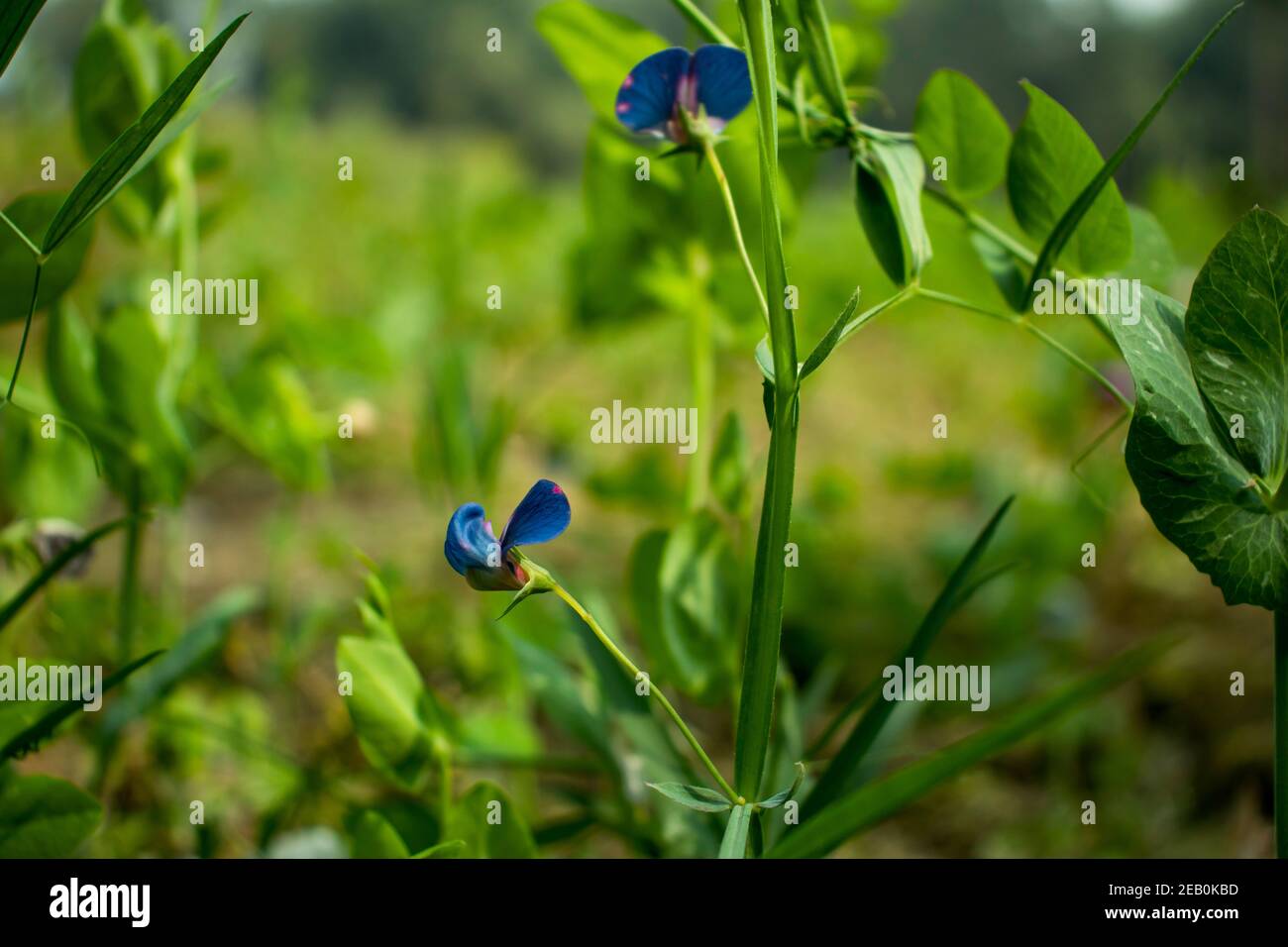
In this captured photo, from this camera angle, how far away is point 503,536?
0.33 m

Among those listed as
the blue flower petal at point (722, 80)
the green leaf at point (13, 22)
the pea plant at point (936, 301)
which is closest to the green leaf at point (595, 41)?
the pea plant at point (936, 301)

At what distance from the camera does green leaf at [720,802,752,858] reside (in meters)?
0.30

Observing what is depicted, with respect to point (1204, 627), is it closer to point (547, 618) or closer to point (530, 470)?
point (547, 618)

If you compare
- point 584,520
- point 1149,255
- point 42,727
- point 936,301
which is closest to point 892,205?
point 936,301

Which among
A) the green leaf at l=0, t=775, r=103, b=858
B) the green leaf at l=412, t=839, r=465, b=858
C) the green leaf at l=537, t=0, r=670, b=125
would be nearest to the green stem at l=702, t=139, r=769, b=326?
the green leaf at l=537, t=0, r=670, b=125

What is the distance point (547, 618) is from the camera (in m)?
0.70

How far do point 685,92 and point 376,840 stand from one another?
1.04 feet

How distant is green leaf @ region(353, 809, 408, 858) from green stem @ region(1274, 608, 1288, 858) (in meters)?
0.33

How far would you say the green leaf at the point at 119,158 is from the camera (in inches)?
11.8

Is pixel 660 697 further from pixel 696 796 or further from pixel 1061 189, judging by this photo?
pixel 1061 189

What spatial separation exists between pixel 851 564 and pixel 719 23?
71 centimetres

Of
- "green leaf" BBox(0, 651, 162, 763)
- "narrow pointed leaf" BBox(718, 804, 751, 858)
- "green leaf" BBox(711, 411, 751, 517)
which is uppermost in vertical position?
"green leaf" BBox(711, 411, 751, 517)

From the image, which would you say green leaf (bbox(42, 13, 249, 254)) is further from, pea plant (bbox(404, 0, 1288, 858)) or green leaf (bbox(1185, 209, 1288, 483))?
green leaf (bbox(1185, 209, 1288, 483))

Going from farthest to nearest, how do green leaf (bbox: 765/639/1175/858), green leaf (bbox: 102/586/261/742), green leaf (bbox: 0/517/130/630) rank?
green leaf (bbox: 102/586/261/742) → green leaf (bbox: 0/517/130/630) → green leaf (bbox: 765/639/1175/858)
